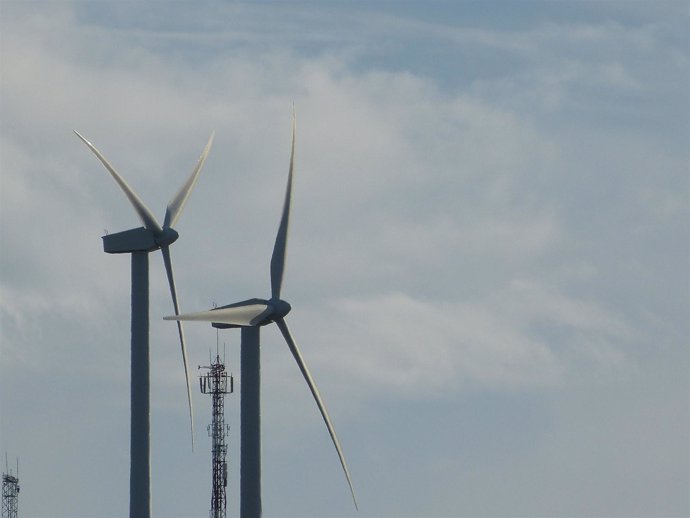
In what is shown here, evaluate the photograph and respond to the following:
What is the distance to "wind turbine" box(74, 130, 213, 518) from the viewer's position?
114m

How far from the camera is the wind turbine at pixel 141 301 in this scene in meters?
114

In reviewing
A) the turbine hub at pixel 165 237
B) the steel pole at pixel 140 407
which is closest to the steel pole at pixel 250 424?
the steel pole at pixel 140 407

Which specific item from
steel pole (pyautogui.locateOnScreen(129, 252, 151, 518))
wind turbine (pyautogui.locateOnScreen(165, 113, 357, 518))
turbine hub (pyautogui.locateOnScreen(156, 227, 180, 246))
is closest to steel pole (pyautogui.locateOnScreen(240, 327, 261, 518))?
wind turbine (pyautogui.locateOnScreen(165, 113, 357, 518))

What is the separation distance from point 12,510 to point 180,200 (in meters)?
42.2

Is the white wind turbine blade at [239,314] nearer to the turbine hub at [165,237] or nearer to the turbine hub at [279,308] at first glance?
the turbine hub at [279,308]

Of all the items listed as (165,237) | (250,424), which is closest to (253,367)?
(250,424)

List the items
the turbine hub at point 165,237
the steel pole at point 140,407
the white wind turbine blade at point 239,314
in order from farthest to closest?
the turbine hub at point 165,237
the steel pole at point 140,407
the white wind turbine blade at point 239,314

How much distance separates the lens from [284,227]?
11144cm

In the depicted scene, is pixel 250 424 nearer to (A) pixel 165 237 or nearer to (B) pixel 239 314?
(B) pixel 239 314

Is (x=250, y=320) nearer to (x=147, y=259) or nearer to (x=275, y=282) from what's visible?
(x=275, y=282)

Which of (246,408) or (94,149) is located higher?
(94,149)

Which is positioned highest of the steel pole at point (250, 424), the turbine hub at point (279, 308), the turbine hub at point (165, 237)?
the turbine hub at point (165, 237)

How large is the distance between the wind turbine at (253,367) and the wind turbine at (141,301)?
7.60 m

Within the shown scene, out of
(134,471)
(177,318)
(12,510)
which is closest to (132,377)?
(134,471)
